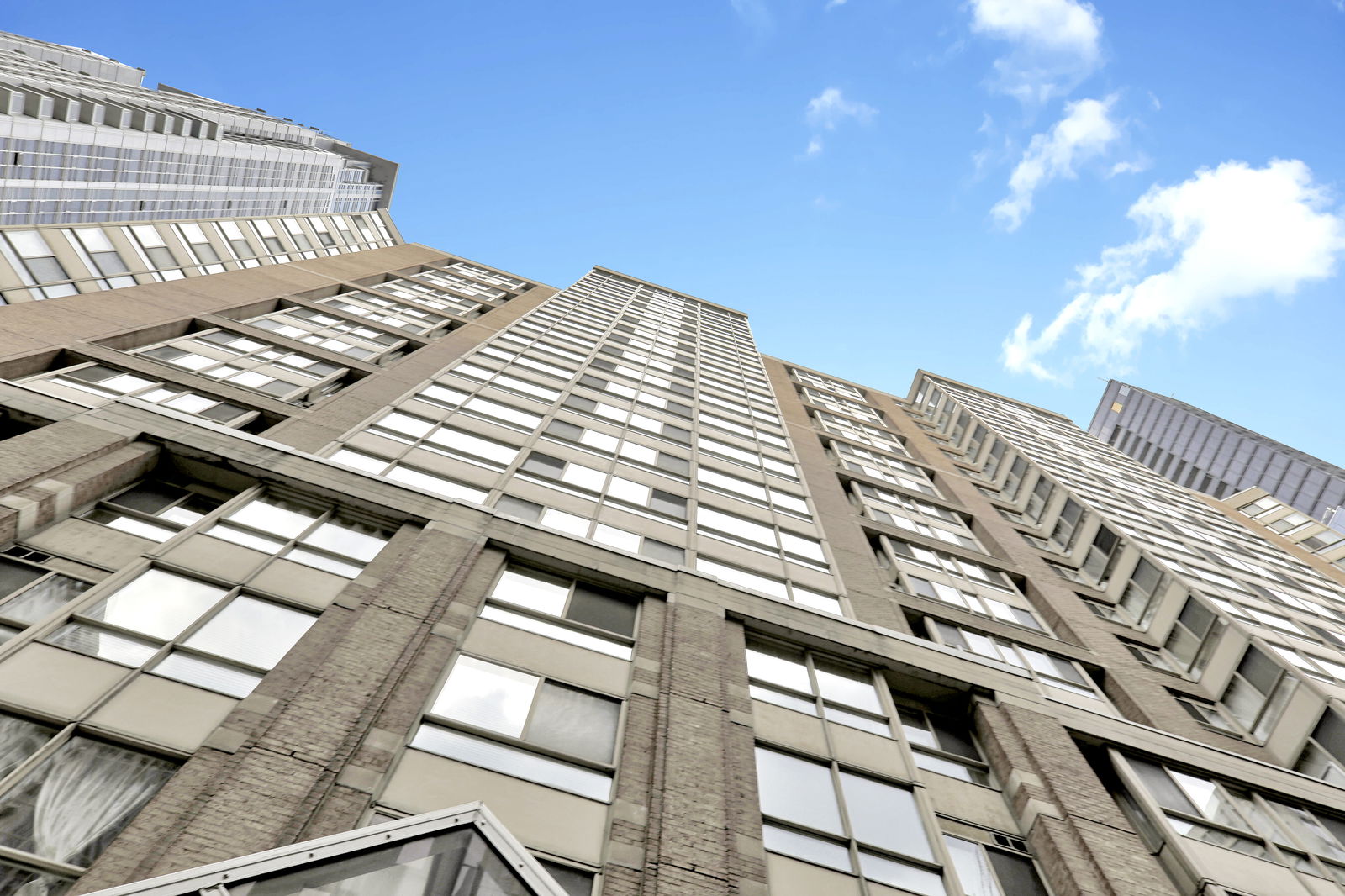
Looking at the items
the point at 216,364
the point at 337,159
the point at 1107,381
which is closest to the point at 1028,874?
the point at 216,364

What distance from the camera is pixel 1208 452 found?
306 feet

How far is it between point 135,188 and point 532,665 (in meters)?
50.9

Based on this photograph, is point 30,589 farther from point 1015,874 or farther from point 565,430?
point 1015,874

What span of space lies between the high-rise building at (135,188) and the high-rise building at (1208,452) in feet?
303

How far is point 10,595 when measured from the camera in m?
11.1

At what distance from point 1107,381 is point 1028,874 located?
12376 cm

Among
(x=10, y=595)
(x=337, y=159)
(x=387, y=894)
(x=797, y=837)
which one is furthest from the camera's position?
(x=337, y=159)

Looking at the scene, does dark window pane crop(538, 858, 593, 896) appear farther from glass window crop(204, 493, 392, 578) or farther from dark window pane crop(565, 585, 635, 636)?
glass window crop(204, 493, 392, 578)

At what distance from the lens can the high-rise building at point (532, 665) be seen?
30.2 feet

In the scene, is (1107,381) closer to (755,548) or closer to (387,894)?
(755,548)

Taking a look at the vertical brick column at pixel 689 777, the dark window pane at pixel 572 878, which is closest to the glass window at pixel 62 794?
the dark window pane at pixel 572 878

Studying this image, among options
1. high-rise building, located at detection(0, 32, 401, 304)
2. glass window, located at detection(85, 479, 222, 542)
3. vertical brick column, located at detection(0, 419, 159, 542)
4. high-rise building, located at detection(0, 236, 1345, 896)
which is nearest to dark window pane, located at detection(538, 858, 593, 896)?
Answer: high-rise building, located at detection(0, 236, 1345, 896)

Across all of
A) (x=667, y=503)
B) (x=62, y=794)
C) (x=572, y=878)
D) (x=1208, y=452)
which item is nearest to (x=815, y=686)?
(x=572, y=878)

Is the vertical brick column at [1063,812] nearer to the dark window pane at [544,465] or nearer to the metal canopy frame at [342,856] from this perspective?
the metal canopy frame at [342,856]
